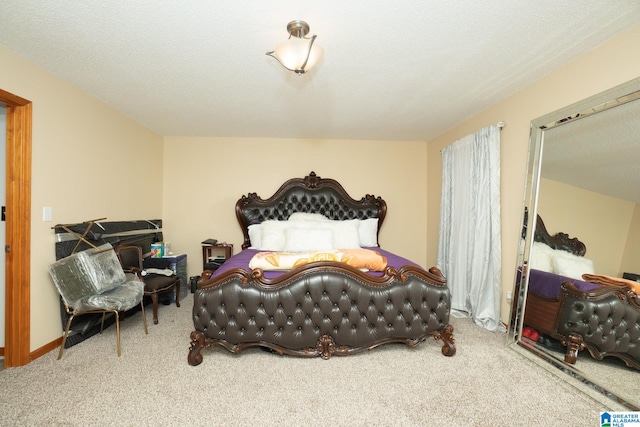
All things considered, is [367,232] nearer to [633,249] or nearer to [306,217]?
[306,217]

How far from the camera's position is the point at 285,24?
166 centimetres

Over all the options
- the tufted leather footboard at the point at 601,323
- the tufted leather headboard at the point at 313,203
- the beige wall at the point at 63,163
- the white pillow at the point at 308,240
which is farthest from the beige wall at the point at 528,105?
the beige wall at the point at 63,163

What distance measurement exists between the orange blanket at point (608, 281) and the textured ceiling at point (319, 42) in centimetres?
165

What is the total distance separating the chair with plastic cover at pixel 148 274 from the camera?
8.79ft

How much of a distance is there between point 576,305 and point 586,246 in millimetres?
449

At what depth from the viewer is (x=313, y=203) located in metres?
3.98

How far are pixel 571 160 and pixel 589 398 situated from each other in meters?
1.68

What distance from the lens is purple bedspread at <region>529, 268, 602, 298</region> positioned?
6.25 feet

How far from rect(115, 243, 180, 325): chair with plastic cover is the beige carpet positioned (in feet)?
1.74

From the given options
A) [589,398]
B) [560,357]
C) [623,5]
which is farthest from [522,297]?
[623,5]

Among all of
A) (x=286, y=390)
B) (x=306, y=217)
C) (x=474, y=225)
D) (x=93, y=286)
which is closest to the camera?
(x=286, y=390)

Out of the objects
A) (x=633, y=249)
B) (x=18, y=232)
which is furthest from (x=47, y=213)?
(x=633, y=249)

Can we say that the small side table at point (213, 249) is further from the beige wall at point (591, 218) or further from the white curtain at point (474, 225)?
the beige wall at point (591, 218)

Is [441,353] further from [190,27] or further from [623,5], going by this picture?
[190,27]
